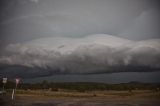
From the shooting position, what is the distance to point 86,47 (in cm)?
641

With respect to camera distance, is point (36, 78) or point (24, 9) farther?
point (24, 9)

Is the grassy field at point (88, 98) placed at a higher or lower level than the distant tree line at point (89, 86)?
lower

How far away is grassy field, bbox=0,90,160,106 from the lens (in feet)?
19.7

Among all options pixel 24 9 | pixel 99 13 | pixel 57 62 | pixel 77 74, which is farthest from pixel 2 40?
pixel 99 13

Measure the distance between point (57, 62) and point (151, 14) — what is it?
2709 mm

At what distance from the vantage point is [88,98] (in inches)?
242

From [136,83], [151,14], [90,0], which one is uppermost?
[90,0]

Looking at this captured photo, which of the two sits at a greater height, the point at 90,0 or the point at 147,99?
the point at 90,0

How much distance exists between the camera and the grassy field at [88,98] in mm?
6016

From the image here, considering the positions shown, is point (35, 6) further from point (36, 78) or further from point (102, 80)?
point (102, 80)

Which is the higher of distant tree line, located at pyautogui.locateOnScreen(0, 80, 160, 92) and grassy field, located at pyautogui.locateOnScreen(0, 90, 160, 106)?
distant tree line, located at pyautogui.locateOnScreen(0, 80, 160, 92)

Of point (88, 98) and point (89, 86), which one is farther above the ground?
point (89, 86)

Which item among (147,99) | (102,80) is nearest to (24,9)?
(102,80)

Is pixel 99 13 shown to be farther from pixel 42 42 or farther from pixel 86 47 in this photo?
pixel 42 42
